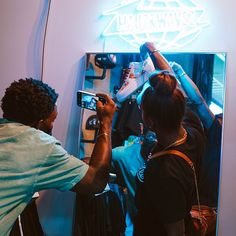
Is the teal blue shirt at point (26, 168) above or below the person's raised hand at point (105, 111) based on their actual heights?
below

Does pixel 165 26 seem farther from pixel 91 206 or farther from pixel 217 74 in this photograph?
pixel 91 206

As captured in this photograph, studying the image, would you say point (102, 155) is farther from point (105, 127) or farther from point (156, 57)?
point (156, 57)

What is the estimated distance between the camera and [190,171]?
3.18 ft

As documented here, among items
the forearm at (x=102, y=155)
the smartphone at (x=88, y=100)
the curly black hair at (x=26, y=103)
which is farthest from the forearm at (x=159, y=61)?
the curly black hair at (x=26, y=103)

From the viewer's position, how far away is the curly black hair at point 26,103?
Result: 38.4 inches

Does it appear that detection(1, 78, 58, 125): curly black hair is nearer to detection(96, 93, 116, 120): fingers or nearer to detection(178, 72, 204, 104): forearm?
detection(96, 93, 116, 120): fingers

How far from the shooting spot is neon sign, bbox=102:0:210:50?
141 cm

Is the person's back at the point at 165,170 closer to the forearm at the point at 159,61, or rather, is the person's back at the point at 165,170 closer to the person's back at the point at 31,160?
the person's back at the point at 31,160

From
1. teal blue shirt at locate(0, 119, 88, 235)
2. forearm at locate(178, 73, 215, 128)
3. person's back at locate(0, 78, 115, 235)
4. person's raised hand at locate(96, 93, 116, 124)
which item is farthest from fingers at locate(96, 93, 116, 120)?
forearm at locate(178, 73, 215, 128)

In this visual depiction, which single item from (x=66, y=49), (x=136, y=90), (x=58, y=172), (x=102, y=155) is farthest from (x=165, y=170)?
(x=66, y=49)

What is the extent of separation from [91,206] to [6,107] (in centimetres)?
69

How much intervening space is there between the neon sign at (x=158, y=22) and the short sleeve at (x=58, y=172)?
0.76m

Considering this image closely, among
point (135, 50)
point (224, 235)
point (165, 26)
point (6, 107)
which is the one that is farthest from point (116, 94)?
point (224, 235)

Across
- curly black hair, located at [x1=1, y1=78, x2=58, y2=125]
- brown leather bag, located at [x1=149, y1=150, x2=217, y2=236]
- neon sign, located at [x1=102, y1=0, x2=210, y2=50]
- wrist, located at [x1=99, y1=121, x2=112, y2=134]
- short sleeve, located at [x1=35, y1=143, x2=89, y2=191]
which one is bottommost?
brown leather bag, located at [x1=149, y1=150, x2=217, y2=236]
